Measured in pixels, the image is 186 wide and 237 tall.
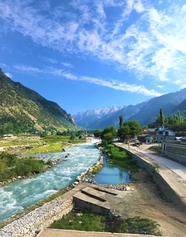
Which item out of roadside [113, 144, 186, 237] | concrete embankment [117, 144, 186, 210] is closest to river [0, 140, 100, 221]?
roadside [113, 144, 186, 237]

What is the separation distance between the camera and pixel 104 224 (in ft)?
51.7

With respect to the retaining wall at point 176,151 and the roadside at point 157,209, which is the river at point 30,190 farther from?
the retaining wall at point 176,151

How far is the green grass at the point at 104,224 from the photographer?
1375 cm

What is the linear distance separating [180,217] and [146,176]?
15.6 meters

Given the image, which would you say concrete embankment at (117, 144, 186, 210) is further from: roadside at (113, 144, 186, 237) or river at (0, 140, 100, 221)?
river at (0, 140, 100, 221)

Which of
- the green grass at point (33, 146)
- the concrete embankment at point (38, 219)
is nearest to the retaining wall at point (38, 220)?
the concrete embankment at point (38, 219)

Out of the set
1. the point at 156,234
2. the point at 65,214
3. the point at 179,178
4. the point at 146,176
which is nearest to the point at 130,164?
the point at 146,176

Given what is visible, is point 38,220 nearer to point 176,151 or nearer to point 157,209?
point 157,209

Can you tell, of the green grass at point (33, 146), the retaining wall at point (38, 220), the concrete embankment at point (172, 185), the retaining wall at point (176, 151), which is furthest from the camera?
the green grass at point (33, 146)

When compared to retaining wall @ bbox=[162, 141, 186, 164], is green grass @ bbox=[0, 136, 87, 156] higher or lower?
lower

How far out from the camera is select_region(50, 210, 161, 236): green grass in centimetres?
1375

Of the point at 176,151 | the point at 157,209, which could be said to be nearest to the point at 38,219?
A: the point at 157,209

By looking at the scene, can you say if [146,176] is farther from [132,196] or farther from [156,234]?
[156,234]

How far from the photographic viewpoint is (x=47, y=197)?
74.1 ft
